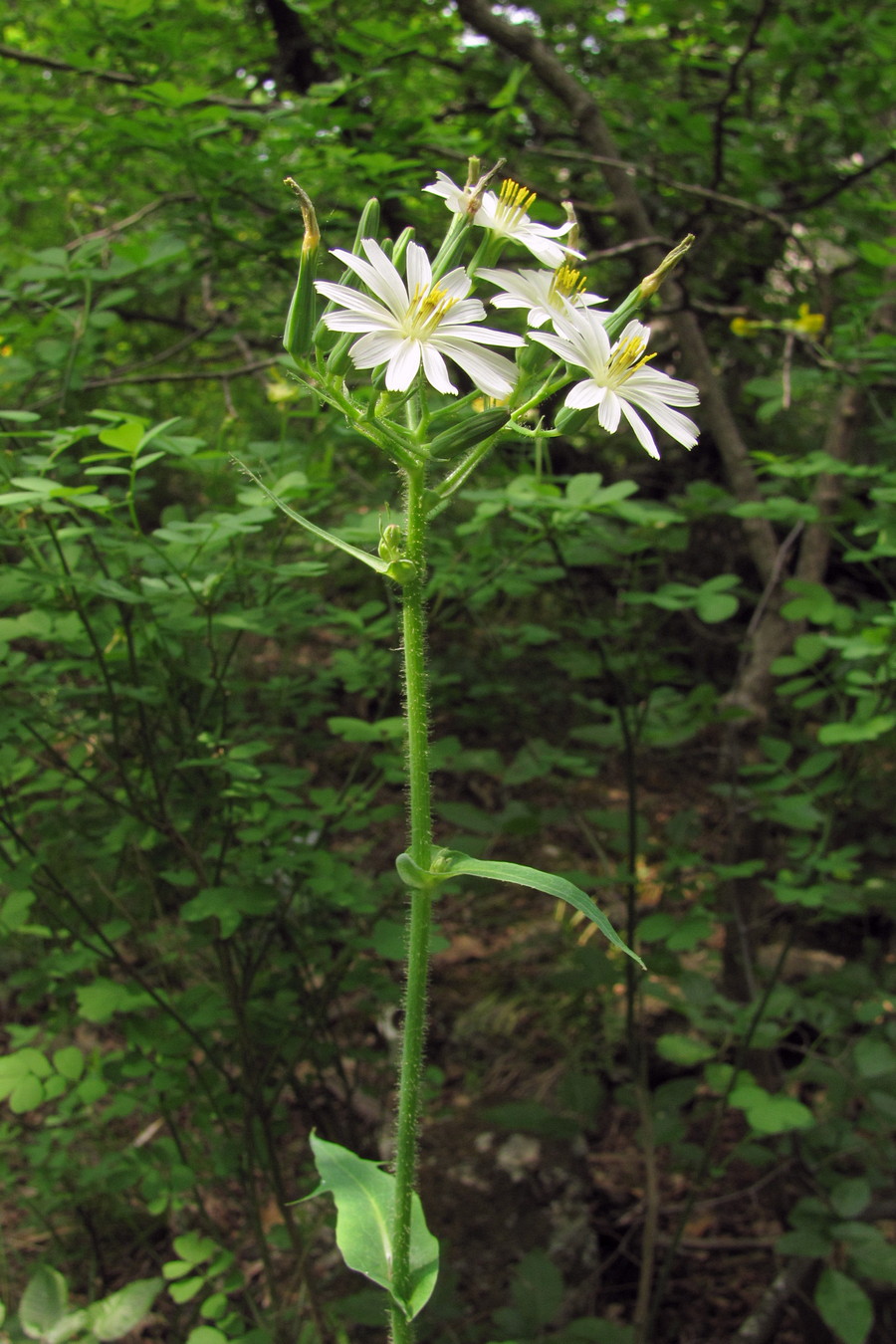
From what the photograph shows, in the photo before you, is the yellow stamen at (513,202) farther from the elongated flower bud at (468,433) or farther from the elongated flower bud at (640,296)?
the elongated flower bud at (468,433)

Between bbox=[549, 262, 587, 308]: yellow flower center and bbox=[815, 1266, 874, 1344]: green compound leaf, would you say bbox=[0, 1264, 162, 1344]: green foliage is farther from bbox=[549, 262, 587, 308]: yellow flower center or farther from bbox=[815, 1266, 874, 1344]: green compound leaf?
bbox=[549, 262, 587, 308]: yellow flower center

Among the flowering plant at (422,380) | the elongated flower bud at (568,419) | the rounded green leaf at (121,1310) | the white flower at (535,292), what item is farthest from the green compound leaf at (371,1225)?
the white flower at (535,292)

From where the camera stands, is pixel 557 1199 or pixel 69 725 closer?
pixel 69 725

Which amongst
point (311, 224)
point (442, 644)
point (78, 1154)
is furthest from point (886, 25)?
point (78, 1154)

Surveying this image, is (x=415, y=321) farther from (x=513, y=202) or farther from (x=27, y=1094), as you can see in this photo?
(x=27, y=1094)

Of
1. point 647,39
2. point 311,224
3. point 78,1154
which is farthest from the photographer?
point 647,39

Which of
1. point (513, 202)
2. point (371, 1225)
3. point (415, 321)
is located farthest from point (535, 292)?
point (371, 1225)

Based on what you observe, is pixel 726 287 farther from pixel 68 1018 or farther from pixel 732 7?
pixel 68 1018
